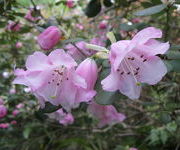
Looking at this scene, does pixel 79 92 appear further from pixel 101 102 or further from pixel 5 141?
pixel 5 141

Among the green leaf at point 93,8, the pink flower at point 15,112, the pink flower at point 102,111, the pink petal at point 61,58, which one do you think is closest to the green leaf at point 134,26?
the pink flower at point 102,111

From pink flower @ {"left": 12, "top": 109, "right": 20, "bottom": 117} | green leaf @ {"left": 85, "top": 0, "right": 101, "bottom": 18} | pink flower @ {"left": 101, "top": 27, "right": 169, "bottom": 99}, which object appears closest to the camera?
pink flower @ {"left": 101, "top": 27, "right": 169, "bottom": 99}

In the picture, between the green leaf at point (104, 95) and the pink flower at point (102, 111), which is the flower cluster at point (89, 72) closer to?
the green leaf at point (104, 95)

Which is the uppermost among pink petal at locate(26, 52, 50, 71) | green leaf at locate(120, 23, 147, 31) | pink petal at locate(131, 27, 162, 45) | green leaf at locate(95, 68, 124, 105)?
pink petal at locate(131, 27, 162, 45)

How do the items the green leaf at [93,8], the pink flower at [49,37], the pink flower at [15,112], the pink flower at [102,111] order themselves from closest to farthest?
the pink flower at [49,37] → the pink flower at [102,111] → the green leaf at [93,8] → the pink flower at [15,112]

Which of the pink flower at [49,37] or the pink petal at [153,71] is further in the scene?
the pink flower at [49,37]

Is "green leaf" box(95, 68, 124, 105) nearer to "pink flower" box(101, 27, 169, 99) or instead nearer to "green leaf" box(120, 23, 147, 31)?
"pink flower" box(101, 27, 169, 99)

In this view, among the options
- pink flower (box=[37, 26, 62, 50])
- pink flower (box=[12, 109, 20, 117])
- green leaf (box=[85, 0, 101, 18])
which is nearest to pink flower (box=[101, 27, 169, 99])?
pink flower (box=[37, 26, 62, 50])
